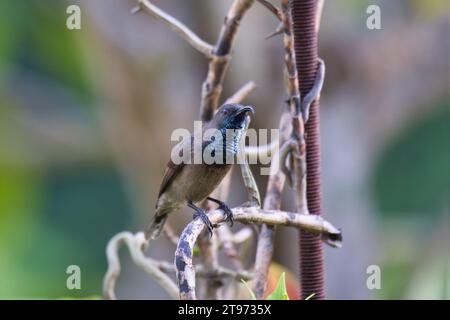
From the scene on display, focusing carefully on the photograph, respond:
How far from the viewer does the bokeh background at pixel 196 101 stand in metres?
5.55

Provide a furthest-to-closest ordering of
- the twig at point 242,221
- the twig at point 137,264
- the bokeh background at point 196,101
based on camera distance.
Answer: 1. the bokeh background at point 196,101
2. the twig at point 137,264
3. the twig at point 242,221

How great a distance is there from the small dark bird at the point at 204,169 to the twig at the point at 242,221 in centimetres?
38

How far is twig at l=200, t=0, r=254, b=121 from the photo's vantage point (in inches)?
95.2

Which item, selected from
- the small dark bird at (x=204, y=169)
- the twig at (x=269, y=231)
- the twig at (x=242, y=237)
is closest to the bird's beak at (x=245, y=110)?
the small dark bird at (x=204, y=169)

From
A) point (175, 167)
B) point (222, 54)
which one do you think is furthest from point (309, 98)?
point (175, 167)

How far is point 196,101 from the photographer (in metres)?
5.86

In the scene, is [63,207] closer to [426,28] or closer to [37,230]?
[37,230]

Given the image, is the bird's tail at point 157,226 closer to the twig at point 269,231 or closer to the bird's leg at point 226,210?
the bird's leg at point 226,210

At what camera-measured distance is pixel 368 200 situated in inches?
242

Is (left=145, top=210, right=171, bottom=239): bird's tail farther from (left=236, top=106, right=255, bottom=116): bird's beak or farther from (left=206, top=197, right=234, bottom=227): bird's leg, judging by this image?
(left=236, top=106, right=255, bottom=116): bird's beak

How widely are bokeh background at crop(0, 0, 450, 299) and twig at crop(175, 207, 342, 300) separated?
9.27 feet

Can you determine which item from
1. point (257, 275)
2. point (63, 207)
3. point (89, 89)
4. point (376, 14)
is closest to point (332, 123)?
point (89, 89)

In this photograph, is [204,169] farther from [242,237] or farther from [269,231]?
[269,231]

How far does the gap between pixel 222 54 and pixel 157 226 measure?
0.77m
